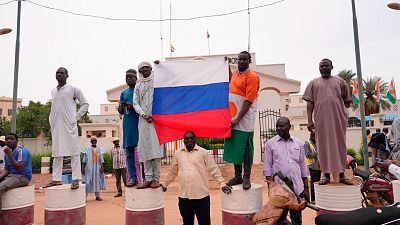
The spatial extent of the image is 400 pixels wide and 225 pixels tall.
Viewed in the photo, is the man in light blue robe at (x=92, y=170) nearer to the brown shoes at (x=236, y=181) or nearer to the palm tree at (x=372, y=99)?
the brown shoes at (x=236, y=181)

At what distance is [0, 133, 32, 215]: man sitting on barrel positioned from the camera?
5281mm

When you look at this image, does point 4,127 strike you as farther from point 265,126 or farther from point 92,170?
point 92,170

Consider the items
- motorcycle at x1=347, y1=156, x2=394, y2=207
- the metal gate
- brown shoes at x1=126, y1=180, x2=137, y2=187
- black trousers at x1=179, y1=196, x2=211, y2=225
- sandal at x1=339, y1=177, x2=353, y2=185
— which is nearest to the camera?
sandal at x1=339, y1=177, x2=353, y2=185

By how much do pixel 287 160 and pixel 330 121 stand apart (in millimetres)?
745

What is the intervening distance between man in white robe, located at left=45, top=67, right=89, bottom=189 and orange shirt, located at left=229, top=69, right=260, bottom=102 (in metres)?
2.63

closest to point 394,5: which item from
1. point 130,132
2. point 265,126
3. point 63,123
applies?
point 130,132

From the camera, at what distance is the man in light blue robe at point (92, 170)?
980 centimetres

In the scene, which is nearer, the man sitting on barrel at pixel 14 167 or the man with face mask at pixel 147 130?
the man with face mask at pixel 147 130

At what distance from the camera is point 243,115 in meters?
4.48

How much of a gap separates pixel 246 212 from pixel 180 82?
2.16 metres

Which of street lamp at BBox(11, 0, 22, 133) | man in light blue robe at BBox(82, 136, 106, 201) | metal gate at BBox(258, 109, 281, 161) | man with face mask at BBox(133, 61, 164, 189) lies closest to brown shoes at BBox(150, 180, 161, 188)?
man with face mask at BBox(133, 61, 164, 189)

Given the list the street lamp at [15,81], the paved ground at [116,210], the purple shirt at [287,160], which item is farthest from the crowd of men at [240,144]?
the street lamp at [15,81]

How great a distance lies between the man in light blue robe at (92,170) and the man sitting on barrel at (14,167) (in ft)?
13.9

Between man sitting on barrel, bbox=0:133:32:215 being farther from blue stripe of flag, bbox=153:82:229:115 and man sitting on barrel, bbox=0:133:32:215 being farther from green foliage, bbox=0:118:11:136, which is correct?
green foliage, bbox=0:118:11:136
